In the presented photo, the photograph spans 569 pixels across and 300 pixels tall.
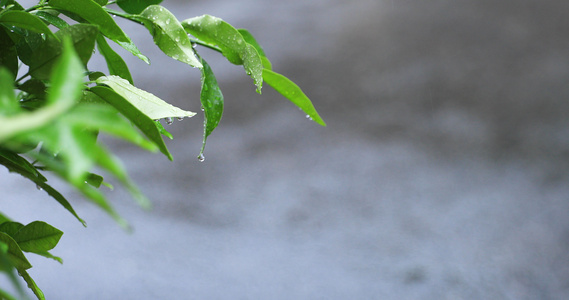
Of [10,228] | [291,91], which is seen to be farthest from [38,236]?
[291,91]

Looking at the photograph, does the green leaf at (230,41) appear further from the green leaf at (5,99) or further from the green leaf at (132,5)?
the green leaf at (5,99)

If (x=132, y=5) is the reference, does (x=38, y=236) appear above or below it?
below

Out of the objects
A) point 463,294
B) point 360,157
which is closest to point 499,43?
point 360,157

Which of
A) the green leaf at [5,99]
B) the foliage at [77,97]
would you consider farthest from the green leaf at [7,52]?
the green leaf at [5,99]

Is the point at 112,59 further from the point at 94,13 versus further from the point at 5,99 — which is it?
the point at 5,99

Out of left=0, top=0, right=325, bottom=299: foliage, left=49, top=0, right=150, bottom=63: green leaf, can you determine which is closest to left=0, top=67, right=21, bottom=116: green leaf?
left=0, top=0, right=325, bottom=299: foliage

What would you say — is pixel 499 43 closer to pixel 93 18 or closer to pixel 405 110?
pixel 405 110
